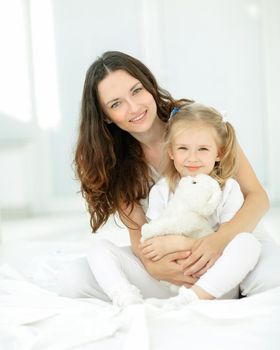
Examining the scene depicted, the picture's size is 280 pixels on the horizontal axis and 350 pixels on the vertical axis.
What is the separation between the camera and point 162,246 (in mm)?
1548

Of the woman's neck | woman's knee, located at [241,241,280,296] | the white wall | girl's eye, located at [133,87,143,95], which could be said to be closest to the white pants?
woman's knee, located at [241,241,280,296]

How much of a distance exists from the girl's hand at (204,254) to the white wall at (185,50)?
2.73 meters

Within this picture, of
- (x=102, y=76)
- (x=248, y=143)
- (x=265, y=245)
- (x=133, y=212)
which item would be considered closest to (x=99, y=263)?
(x=133, y=212)

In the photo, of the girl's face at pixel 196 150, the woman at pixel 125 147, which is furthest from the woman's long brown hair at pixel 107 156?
the girl's face at pixel 196 150

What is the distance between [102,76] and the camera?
1790 millimetres

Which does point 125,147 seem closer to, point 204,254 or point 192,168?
point 192,168

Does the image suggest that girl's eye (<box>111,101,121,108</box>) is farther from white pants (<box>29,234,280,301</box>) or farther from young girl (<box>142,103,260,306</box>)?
white pants (<box>29,234,280,301</box>)

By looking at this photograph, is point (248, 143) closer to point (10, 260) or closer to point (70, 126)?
point (70, 126)

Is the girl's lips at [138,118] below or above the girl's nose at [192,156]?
above

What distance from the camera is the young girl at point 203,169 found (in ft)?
4.71

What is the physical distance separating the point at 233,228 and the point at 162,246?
0.20 m

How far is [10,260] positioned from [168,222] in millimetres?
917

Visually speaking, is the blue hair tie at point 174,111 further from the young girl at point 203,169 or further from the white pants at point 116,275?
the white pants at point 116,275

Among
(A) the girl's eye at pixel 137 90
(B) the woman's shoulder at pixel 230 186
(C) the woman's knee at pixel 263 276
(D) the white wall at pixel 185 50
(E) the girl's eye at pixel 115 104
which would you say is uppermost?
(D) the white wall at pixel 185 50
